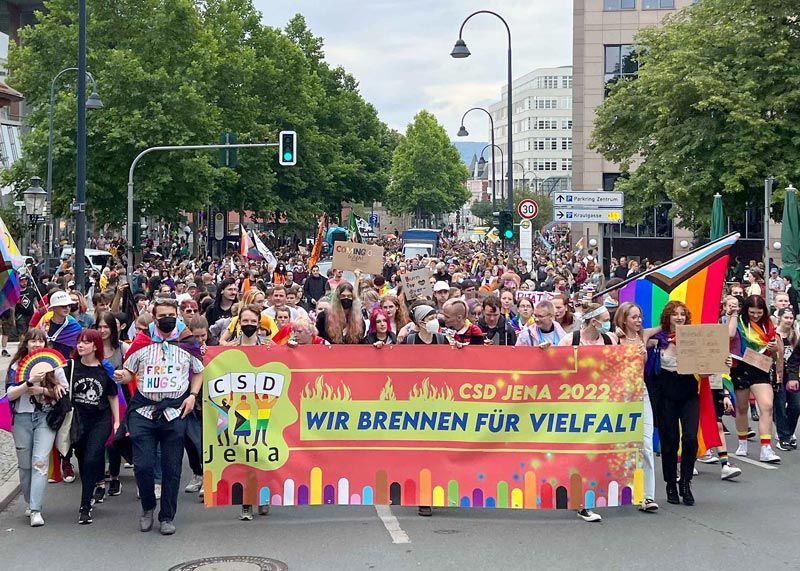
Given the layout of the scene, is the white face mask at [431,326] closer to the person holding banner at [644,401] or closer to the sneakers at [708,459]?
the person holding banner at [644,401]

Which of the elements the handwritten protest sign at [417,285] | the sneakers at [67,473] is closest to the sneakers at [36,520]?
the sneakers at [67,473]

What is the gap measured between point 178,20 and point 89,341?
3570 cm

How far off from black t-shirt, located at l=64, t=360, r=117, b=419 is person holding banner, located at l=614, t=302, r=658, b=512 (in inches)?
160

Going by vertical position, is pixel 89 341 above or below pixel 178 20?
below

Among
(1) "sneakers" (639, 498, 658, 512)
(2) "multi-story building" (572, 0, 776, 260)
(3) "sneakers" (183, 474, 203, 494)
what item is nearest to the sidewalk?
(3) "sneakers" (183, 474, 203, 494)

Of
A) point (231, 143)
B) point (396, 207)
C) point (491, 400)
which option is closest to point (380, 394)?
point (491, 400)

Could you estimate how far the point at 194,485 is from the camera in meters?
10.4

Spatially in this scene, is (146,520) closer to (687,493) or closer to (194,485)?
(194,485)

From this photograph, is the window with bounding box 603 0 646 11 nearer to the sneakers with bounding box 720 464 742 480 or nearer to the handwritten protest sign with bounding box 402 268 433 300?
the handwritten protest sign with bounding box 402 268 433 300

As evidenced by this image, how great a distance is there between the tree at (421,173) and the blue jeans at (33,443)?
3884 inches

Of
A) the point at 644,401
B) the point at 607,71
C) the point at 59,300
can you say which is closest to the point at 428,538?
the point at 644,401

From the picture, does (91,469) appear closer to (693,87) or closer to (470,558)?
(470,558)

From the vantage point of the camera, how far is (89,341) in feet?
29.6

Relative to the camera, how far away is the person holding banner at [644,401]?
30.0ft
